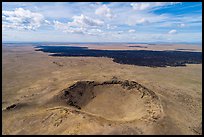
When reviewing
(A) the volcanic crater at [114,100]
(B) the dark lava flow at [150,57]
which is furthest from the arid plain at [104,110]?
(B) the dark lava flow at [150,57]

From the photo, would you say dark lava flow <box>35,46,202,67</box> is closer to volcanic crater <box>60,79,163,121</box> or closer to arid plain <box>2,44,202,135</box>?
arid plain <box>2,44,202,135</box>

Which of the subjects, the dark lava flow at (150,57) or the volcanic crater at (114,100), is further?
the dark lava flow at (150,57)

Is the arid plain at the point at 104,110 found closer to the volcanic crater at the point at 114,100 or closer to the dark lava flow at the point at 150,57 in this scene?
the volcanic crater at the point at 114,100

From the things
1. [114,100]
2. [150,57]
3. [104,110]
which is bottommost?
[150,57]

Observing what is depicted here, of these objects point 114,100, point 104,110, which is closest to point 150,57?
point 114,100

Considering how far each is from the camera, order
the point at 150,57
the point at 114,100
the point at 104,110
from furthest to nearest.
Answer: the point at 150,57
the point at 114,100
the point at 104,110

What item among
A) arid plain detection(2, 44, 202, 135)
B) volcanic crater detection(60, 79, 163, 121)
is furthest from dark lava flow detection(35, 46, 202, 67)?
volcanic crater detection(60, 79, 163, 121)

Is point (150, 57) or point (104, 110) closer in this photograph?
point (104, 110)

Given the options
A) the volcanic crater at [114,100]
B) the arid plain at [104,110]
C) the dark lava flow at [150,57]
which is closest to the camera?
the arid plain at [104,110]

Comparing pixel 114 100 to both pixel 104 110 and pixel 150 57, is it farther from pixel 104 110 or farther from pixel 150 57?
pixel 150 57

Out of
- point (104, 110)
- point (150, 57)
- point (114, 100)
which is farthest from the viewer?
point (150, 57)

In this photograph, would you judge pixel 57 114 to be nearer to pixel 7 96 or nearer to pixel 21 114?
pixel 21 114
